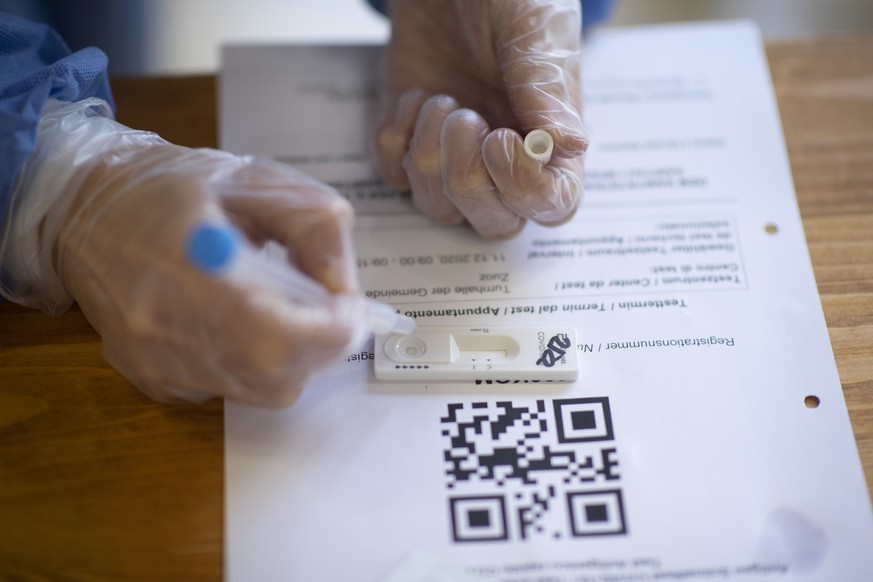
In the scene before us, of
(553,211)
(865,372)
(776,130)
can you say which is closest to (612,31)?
(776,130)

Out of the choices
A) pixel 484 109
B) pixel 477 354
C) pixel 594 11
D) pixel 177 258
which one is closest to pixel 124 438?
pixel 177 258

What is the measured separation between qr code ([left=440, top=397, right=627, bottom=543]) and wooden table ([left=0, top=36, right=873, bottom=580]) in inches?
7.7

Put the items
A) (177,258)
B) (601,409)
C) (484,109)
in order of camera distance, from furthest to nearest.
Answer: (484,109) → (601,409) → (177,258)

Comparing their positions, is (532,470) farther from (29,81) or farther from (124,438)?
(29,81)

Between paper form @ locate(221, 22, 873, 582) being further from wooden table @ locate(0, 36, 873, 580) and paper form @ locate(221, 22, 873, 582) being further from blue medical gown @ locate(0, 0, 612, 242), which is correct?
blue medical gown @ locate(0, 0, 612, 242)

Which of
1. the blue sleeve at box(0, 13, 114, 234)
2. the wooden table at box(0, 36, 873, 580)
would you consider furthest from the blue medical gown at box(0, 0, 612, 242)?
the wooden table at box(0, 36, 873, 580)

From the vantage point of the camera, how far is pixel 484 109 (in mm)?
768

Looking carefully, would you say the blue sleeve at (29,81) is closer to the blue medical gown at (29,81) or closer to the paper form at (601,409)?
the blue medical gown at (29,81)

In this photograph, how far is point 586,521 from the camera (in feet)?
2.00

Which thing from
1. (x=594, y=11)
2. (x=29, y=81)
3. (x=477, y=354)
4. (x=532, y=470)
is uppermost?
(x=594, y=11)

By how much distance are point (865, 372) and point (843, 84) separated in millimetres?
330

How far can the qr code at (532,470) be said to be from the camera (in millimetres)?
609

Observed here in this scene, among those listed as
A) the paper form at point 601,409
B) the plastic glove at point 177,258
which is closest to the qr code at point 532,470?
the paper form at point 601,409

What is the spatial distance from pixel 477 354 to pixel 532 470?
0.11 metres
